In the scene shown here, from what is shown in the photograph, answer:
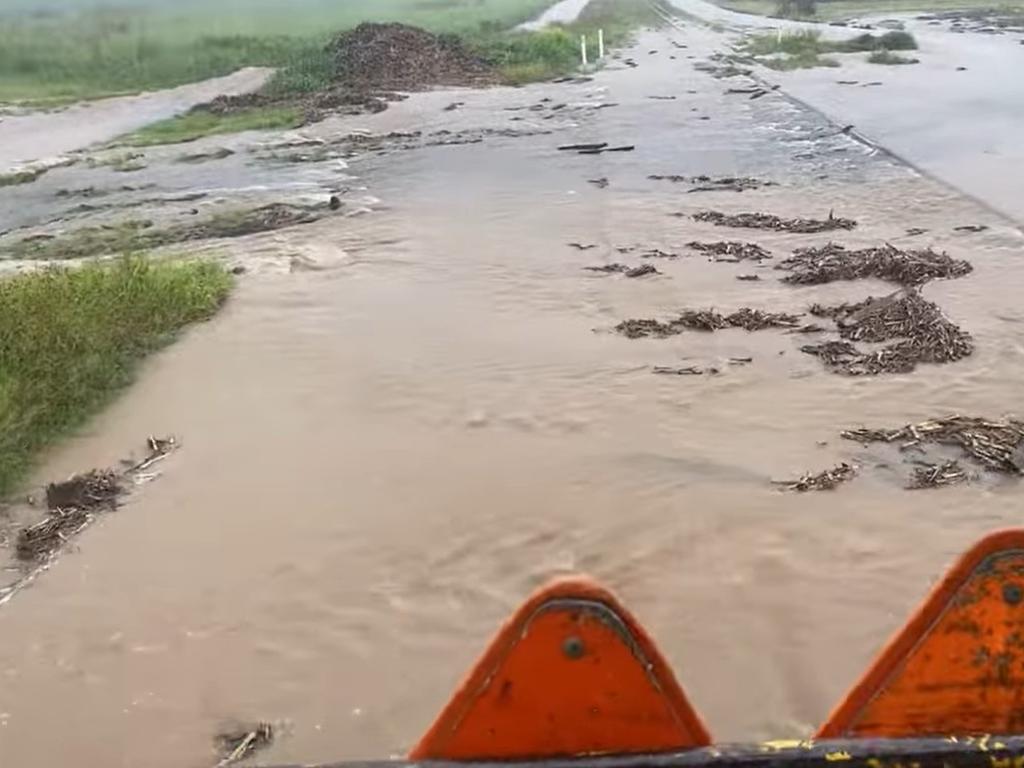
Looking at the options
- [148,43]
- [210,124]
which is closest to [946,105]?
[210,124]

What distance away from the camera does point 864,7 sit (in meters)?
53.8

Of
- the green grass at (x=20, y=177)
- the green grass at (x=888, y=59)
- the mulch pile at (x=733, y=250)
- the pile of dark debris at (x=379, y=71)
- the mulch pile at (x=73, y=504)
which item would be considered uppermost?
the pile of dark debris at (x=379, y=71)

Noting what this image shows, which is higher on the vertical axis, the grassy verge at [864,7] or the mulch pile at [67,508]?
the grassy verge at [864,7]

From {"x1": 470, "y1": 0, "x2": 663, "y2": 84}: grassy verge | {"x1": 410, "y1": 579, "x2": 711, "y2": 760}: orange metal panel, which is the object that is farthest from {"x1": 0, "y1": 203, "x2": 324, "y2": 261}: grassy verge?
{"x1": 470, "y1": 0, "x2": 663, "y2": 84}: grassy verge

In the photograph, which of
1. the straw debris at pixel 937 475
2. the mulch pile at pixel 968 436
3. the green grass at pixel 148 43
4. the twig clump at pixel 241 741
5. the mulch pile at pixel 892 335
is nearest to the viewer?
the twig clump at pixel 241 741

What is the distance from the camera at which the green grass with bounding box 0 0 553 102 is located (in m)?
24.7

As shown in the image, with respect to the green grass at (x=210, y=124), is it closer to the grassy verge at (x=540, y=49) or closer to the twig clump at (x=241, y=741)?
the grassy verge at (x=540, y=49)

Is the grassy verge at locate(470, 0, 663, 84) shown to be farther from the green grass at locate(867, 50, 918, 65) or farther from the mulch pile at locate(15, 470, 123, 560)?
the mulch pile at locate(15, 470, 123, 560)

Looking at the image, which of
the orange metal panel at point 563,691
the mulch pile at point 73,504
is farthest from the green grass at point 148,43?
the orange metal panel at point 563,691

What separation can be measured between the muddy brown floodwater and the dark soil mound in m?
18.8

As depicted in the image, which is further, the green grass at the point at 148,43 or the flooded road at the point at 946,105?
the green grass at the point at 148,43

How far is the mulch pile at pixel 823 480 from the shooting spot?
600 cm

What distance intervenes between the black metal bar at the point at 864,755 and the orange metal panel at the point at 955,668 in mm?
151

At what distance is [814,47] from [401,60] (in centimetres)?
1133
